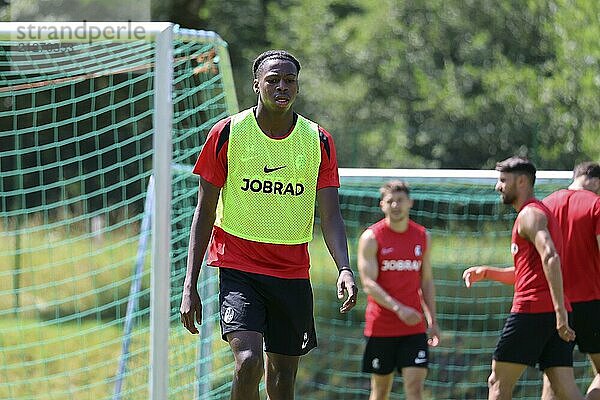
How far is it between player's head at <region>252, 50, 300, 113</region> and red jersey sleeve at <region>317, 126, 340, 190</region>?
29 cm

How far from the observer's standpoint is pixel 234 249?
229 inches

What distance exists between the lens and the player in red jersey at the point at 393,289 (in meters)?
9.11

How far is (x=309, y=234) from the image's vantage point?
19.6 feet

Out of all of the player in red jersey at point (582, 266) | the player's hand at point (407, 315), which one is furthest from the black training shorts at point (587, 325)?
the player's hand at point (407, 315)

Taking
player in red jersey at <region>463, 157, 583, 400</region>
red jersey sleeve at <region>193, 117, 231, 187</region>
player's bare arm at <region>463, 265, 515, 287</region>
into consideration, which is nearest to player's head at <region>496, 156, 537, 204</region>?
player in red jersey at <region>463, 157, 583, 400</region>

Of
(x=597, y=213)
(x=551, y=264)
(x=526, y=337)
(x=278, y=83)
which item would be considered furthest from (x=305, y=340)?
(x=597, y=213)

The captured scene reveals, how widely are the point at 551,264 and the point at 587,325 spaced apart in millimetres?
1064

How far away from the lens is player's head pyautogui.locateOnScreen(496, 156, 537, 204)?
26.1 feet

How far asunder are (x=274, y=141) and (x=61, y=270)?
795cm

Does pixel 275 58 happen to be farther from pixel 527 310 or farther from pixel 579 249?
pixel 579 249

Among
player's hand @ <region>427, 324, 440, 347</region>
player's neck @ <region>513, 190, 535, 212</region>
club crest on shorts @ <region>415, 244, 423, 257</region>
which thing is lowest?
player's hand @ <region>427, 324, 440, 347</region>

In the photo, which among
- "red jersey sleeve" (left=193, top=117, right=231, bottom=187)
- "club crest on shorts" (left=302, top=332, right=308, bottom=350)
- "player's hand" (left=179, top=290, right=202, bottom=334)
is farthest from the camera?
"club crest on shorts" (left=302, top=332, right=308, bottom=350)

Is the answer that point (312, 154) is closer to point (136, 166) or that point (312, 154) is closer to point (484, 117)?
point (136, 166)

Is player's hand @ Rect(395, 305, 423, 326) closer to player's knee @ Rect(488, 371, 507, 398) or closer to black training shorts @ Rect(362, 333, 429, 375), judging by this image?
black training shorts @ Rect(362, 333, 429, 375)
